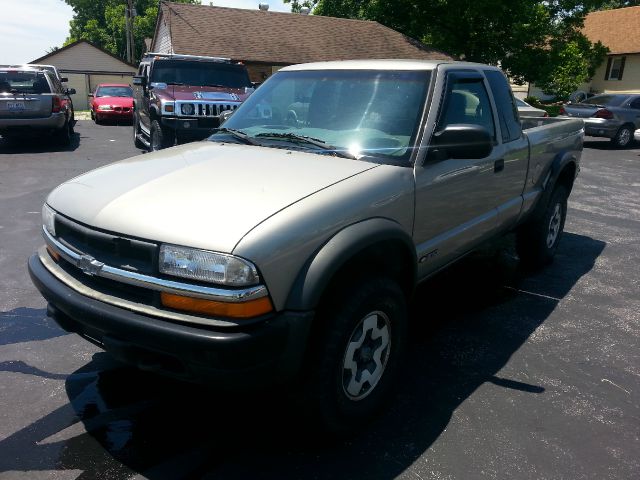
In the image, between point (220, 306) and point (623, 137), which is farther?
point (623, 137)

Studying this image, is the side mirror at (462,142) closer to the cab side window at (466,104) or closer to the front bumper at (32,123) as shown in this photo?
the cab side window at (466,104)

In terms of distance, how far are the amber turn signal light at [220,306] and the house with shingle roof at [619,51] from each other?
39.3 metres

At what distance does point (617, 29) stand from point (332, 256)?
4202 cm

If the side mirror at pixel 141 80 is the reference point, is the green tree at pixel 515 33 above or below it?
above

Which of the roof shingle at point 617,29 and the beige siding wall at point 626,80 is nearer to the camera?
the beige siding wall at point 626,80

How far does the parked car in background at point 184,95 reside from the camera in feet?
31.0

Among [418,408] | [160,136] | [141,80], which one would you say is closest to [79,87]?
[141,80]

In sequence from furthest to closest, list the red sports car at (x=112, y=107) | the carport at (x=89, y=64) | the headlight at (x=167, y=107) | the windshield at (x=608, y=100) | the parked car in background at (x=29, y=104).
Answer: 1. the carport at (x=89, y=64)
2. the red sports car at (x=112, y=107)
3. the windshield at (x=608, y=100)
4. the parked car in background at (x=29, y=104)
5. the headlight at (x=167, y=107)

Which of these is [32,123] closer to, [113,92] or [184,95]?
[184,95]

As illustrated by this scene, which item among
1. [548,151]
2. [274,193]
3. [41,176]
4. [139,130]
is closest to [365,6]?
[139,130]

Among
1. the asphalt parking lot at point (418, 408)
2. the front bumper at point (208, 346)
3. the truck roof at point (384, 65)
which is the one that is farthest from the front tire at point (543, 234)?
the front bumper at point (208, 346)

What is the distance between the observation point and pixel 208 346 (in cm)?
224

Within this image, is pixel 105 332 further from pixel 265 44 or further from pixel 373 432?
pixel 265 44

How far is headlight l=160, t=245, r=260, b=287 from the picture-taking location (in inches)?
89.0
